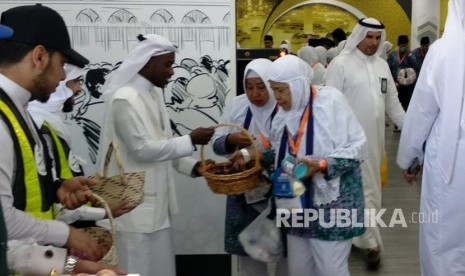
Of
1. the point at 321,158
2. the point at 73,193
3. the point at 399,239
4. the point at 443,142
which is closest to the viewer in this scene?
the point at 73,193

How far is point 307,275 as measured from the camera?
348cm

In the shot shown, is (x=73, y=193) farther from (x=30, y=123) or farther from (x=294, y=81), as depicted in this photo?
(x=294, y=81)

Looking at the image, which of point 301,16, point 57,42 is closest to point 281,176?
point 57,42

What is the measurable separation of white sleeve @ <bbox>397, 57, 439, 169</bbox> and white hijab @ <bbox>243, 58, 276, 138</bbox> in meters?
0.82

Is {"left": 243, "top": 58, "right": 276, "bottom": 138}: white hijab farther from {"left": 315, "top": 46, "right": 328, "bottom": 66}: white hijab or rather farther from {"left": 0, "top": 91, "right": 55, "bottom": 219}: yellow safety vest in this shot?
{"left": 315, "top": 46, "right": 328, "bottom": 66}: white hijab

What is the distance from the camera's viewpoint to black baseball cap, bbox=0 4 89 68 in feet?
6.59

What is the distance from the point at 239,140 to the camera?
3707 mm

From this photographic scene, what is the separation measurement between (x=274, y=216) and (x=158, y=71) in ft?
3.46

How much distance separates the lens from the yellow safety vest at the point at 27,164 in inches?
76.2

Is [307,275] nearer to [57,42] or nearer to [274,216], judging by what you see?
[274,216]

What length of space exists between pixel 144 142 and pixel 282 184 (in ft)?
2.49

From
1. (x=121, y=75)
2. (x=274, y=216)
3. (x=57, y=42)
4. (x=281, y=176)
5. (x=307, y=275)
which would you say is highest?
(x=57, y=42)

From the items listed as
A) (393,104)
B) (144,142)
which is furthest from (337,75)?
(144,142)

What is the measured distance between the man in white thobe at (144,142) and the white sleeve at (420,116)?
4.13ft
